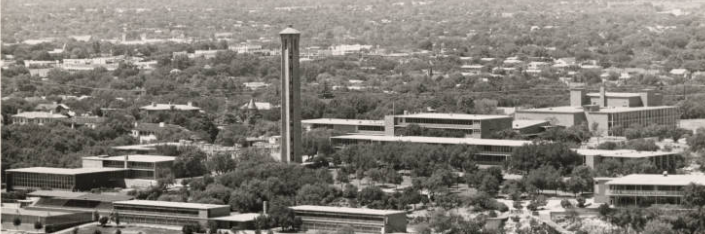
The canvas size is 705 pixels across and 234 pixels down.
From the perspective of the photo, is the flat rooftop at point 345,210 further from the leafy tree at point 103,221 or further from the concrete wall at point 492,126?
the concrete wall at point 492,126

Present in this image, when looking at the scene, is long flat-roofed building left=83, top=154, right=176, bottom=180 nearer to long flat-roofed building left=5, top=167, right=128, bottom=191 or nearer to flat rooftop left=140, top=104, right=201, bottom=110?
long flat-roofed building left=5, top=167, right=128, bottom=191

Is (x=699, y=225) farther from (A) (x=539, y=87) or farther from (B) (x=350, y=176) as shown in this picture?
(A) (x=539, y=87)

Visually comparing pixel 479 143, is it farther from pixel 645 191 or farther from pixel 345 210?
pixel 345 210

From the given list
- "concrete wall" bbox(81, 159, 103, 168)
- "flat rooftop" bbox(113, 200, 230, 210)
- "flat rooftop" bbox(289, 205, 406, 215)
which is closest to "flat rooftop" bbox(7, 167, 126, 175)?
"concrete wall" bbox(81, 159, 103, 168)

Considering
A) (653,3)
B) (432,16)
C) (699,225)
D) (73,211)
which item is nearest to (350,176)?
(73,211)

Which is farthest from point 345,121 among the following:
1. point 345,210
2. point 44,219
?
point 345,210

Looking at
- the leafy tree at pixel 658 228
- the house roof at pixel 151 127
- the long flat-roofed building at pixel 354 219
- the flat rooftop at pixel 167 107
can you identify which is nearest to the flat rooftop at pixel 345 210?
the long flat-roofed building at pixel 354 219
